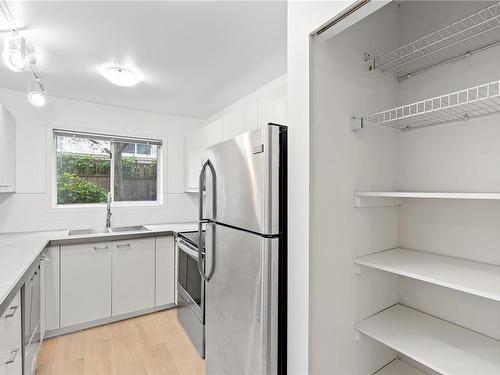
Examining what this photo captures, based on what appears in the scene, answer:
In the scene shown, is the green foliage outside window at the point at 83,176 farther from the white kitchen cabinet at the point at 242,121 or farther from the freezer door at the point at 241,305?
the freezer door at the point at 241,305

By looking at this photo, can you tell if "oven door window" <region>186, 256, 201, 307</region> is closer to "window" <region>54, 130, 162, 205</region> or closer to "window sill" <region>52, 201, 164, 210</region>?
"window sill" <region>52, 201, 164, 210</region>

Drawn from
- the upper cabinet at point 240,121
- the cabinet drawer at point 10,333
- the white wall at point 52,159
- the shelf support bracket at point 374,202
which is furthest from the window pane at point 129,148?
the shelf support bracket at point 374,202

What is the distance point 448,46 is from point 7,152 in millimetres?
3282

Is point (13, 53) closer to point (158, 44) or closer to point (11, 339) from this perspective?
point (158, 44)

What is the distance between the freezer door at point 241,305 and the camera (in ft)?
4.20

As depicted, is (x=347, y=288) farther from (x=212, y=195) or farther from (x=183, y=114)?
(x=183, y=114)

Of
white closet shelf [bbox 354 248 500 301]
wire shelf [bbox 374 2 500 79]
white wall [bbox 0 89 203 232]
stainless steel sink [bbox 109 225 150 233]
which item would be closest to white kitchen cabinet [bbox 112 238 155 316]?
stainless steel sink [bbox 109 225 150 233]

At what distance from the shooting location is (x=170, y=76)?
242cm

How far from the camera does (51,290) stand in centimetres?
240

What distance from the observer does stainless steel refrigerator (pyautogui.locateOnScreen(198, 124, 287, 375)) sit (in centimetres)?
128

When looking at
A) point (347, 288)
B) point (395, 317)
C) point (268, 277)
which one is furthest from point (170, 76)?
point (395, 317)

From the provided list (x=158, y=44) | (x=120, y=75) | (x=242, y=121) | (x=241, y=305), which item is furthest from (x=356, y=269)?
(x=120, y=75)

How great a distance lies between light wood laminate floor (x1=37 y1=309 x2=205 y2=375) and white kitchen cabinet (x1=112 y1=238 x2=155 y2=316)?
0.59 ft

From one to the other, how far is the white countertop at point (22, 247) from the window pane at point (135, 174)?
1.58 feet
